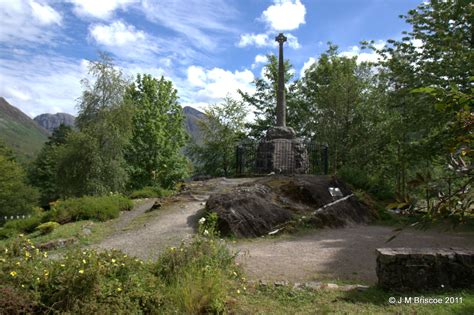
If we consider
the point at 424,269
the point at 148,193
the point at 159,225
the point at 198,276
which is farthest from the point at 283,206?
the point at 148,193

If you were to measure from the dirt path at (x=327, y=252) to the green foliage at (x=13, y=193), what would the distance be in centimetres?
3590

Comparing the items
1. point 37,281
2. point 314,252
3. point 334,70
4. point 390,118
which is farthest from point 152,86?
point 37,281

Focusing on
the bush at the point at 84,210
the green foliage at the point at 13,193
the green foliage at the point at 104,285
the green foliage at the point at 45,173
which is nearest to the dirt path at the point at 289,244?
the bush at the point at 84,210

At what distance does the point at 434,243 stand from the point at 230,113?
23159mm

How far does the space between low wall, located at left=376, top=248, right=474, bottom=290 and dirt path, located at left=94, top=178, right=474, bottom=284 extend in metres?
0.82

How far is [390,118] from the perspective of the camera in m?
21.7

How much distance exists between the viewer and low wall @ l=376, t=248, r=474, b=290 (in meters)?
5.59

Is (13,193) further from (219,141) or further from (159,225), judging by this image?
(159,225)

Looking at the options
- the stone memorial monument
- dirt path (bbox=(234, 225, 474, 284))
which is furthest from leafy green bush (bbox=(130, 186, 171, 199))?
dirt path (bbox=(234, 225, 474, 284))

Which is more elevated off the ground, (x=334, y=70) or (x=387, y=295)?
(x=334, y=70)

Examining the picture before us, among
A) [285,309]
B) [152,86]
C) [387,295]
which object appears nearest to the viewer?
[285,309]

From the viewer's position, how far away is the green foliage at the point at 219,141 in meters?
29.0

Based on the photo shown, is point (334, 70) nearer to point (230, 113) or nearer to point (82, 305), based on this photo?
point (230, 113)

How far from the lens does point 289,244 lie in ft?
29.9
